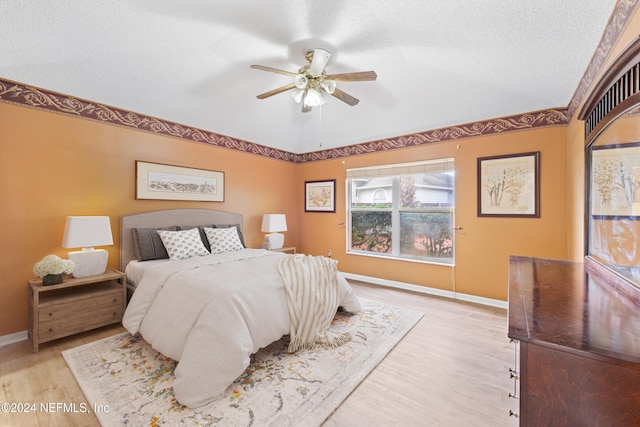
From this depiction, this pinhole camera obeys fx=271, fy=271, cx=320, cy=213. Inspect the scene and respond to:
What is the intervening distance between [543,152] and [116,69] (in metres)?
4.70

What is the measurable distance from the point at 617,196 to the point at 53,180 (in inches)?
178

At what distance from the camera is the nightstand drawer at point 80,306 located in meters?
2.40

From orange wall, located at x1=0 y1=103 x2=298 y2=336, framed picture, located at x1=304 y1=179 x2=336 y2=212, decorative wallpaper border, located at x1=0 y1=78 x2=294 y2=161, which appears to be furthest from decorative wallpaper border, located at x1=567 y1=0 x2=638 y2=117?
orange wall, located at x1=0 y1=103 x2=298 y2=336

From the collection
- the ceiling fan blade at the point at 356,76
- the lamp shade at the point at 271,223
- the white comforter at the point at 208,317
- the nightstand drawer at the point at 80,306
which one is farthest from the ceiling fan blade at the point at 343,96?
the nightstand drawer at the point at 80,306

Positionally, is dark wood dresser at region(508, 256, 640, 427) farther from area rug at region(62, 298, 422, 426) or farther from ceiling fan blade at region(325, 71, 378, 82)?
ceiling fan blade at region(325, 71, 378, 82)

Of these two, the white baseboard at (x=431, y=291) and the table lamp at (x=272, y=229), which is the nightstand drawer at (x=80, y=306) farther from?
the white baseboard at (x=431, y=291)

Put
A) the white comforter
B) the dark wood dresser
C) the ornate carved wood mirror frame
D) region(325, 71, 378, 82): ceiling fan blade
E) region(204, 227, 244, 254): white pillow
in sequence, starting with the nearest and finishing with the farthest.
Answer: the dark wood dresser
the ornate carved wood mirror frame
the white comforter
region(325, 71, 378, 82): ceiling fan blade
region(204, 227, 244, 254): white pillow

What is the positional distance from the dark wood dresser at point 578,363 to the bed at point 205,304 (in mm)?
1660

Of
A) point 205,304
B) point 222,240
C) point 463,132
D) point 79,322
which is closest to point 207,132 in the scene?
point 222,240

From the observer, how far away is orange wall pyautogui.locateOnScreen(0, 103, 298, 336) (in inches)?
100

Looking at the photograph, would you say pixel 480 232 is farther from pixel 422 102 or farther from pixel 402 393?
pixel 402 393

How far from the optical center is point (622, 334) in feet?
2.65

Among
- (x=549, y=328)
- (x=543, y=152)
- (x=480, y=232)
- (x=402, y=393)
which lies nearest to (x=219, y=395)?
(x=402, y=393)

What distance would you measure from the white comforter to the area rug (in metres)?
0.14
